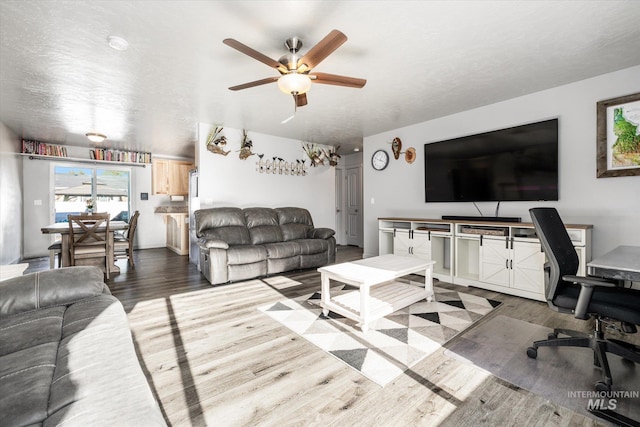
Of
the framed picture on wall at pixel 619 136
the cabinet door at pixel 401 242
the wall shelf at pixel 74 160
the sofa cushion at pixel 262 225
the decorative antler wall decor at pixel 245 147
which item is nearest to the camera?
the framed picture on wall at pixel 619 136

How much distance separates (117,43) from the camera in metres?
2.33

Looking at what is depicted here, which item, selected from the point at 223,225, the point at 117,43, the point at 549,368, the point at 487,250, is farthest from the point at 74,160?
the point at 549,368

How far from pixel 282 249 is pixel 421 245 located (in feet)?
6.88

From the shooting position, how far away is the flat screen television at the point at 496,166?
3383 millimetres

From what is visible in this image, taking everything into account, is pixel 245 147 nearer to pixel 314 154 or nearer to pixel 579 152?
pixel 314 154

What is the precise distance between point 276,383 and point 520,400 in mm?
1383

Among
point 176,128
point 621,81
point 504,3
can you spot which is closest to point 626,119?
point 621,81

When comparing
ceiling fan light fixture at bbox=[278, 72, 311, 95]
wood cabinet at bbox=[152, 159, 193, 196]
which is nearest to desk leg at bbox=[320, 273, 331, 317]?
ceiling fan light fixture at bbox=[278, 72, 311, 95]

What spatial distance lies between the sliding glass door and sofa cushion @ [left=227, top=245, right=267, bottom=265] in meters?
4.52

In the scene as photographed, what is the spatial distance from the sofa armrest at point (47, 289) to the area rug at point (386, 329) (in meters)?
1.48

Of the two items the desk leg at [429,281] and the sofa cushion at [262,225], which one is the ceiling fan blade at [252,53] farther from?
the sofa cushion at [262,225]

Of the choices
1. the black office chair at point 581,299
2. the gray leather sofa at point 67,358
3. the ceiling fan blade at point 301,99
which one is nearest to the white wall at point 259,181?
the ceiling fan blade at point 301,99

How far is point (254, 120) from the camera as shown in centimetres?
469

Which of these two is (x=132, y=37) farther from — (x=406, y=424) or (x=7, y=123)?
(x=7, y=123)
